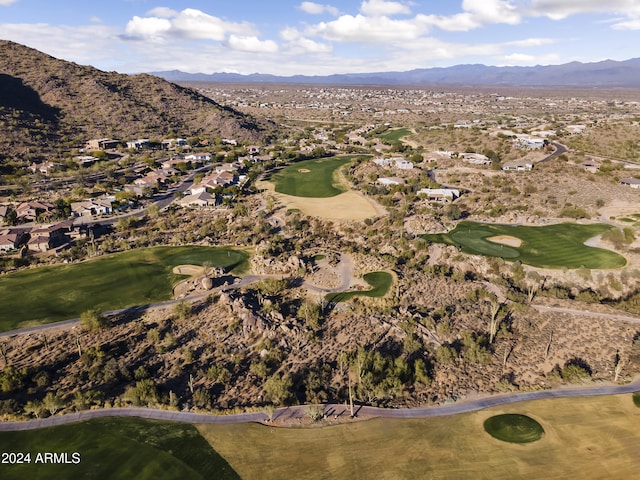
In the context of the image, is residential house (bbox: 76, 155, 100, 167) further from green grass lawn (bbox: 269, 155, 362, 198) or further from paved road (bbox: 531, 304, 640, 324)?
paved road (bbox: 531, 304, 640, 324)

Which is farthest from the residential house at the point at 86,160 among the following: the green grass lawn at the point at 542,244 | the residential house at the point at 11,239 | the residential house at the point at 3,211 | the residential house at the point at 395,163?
the green grass lawn at the point at 542,244

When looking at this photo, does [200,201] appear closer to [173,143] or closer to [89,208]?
[89,208]

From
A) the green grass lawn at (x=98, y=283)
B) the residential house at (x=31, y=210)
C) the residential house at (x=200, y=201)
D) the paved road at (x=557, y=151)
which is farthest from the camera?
the paved road at (x=557, y=151)

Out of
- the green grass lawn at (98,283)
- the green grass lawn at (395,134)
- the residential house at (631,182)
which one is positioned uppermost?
the green grass lawn at (395,134)

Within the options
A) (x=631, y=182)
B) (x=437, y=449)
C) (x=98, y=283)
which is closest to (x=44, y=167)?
(x=98, y=283)

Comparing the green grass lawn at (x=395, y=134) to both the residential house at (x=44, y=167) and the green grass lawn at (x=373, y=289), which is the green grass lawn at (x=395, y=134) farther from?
the residential house at (x=44, y=167)

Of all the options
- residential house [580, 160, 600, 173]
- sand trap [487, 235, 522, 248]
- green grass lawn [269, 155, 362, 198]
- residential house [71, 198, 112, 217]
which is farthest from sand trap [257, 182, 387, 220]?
residential house [580, 160, 600, 173]
